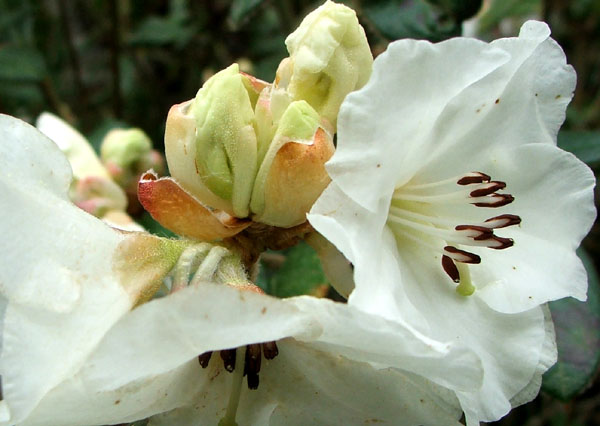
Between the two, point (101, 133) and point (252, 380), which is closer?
point (252, 380)

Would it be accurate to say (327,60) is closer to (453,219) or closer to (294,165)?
(294,165)

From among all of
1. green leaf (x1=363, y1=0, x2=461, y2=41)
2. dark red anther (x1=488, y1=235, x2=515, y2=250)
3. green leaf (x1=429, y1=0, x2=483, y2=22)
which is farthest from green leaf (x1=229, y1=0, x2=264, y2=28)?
dark red anther (x1=488, y1=235, x2=515, y2=250)

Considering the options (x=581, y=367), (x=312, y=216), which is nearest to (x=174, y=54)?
(x=581, y=367)

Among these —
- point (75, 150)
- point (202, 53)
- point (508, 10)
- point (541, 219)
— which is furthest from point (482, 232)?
point (202, 53)

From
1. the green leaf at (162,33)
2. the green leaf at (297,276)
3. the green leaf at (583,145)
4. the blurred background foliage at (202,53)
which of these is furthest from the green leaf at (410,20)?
the green leaf at (162,33)

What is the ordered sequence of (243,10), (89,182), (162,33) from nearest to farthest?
(89,182)
(243,10)
(162,33)

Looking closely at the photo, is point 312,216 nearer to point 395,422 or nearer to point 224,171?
point 224,171

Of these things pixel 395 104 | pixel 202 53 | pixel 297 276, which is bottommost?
pixel 202 53

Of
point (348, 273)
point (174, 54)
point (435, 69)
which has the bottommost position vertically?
point (174, 54)
